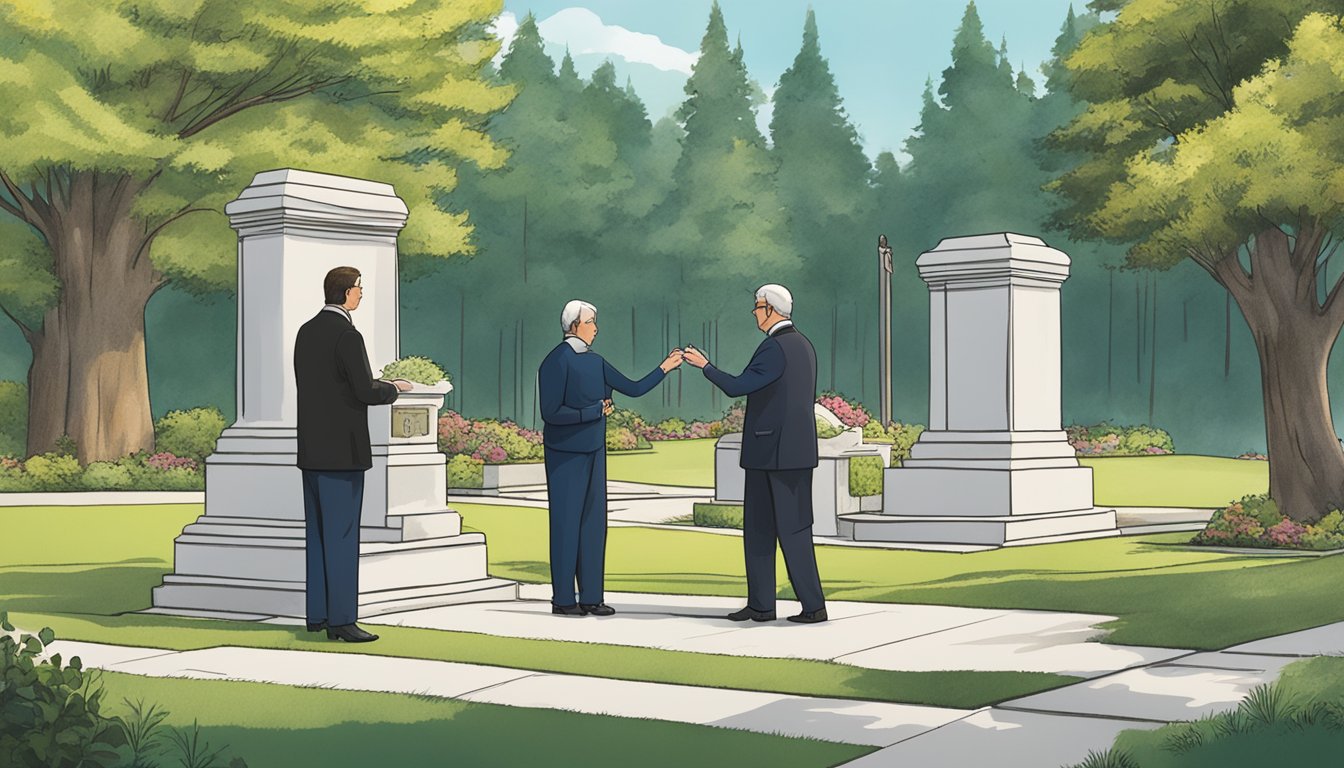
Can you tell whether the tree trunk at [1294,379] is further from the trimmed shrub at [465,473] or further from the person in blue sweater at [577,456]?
the trimmed shrub at [465,473]

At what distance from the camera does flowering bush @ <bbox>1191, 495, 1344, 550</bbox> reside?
1625 centimetres

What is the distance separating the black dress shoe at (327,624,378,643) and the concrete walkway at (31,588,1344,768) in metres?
0.50

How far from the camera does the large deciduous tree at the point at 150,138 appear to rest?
2603 cm

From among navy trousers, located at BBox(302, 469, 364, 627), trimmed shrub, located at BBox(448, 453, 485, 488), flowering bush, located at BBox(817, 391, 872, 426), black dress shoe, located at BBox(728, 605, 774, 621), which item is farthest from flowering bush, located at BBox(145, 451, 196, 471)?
black dress shoe, located at BBox(728, 605, 774, 621)

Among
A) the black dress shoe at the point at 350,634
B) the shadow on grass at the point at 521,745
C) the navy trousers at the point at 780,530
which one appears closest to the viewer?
the shadow on grass at the point at 521,745

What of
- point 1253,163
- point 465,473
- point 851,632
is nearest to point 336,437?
point 851,632

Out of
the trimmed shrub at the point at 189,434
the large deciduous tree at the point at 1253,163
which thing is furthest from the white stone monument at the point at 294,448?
the trimmed shrub at the point at 189,434

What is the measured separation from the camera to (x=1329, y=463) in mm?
17281

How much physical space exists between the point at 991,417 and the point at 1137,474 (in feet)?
41.9

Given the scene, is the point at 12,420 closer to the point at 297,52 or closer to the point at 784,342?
the point at 297,52

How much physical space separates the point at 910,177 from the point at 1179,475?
16794 mm

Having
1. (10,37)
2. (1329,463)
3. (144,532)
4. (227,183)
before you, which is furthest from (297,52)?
(1329,463)

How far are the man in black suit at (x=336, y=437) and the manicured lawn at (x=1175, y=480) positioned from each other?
16.5 m

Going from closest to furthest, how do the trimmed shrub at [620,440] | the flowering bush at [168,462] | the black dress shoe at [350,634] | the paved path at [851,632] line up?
the paved path at [851,632]
the black dress shoe at [350,634]
the flowering bush at [168,462]
the trimmed shrub at [620,440]
